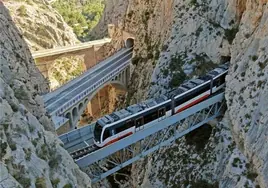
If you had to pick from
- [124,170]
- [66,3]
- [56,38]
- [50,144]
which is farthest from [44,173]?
[66,3]

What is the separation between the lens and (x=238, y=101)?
95.6 feet

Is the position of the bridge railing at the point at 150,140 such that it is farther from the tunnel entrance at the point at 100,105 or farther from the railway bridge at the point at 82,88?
the tunnel entrance at the point at 100,105

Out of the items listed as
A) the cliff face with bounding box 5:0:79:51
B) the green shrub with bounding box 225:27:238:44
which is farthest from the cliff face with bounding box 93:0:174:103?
the cliff face with bounding box 5:0:79:51

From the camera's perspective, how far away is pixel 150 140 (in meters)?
30.7

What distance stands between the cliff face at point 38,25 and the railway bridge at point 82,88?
1835cm

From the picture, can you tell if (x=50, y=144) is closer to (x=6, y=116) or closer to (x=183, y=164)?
(x=6, y=116)

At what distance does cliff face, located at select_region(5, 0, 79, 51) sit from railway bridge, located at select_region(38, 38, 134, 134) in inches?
723

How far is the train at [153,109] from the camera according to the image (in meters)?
27.2

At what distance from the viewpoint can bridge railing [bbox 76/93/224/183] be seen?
2662 centimetres

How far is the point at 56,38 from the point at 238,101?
54667 millimetres

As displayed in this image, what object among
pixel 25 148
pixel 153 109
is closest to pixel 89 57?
pixel 153 109

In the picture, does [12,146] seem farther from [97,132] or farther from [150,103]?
[150,103]

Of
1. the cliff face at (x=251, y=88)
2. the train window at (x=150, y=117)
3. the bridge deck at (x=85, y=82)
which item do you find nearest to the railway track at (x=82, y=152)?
the train window at (x=150, y=117)

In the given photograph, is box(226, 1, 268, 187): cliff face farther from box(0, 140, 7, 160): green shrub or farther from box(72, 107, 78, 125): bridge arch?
box(72, 107, 78, 125): bridge arch
